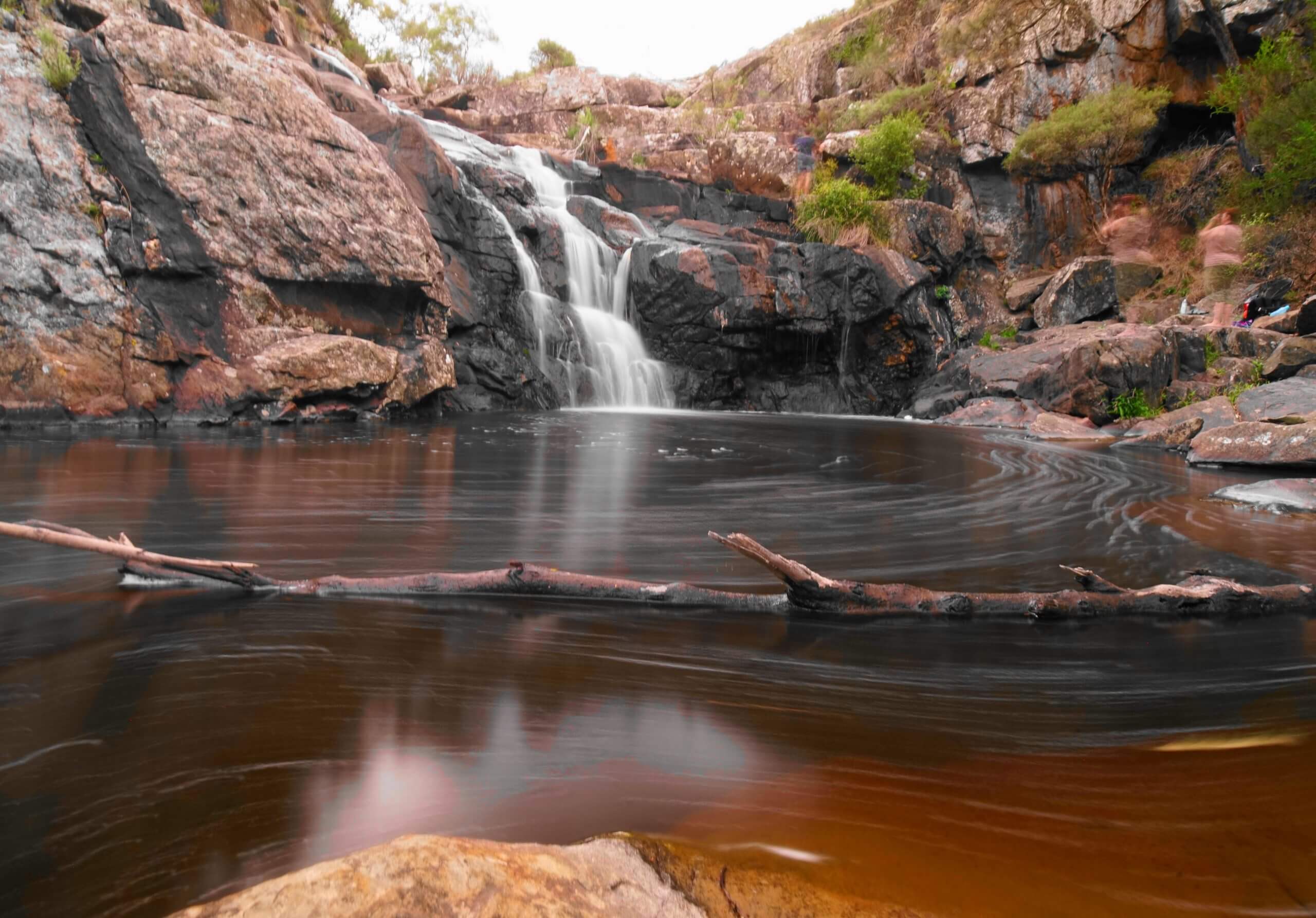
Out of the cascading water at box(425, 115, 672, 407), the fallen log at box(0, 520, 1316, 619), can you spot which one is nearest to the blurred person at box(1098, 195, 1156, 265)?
the cascading water at box(425, 115, 672, 407)

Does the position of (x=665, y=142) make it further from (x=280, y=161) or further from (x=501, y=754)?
(x=501, y=754)

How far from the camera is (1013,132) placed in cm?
1947

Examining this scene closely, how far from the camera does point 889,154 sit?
61.7 ft

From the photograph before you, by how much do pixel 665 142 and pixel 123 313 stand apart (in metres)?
15.8

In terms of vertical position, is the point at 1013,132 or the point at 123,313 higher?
the point at 1013,132

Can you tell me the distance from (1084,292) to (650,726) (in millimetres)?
17561

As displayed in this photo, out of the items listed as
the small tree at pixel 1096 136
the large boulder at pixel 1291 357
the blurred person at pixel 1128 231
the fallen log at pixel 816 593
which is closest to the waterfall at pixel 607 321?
the large boulder at pixel 1291 357

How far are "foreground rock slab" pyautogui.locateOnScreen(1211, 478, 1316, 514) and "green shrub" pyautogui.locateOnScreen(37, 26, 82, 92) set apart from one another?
14184mm

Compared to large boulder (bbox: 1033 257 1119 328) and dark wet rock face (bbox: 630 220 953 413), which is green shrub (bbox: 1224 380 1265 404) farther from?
dark wet rock face (bbox: 630 220 953 413)

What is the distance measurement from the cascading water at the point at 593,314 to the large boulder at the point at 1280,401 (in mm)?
10566

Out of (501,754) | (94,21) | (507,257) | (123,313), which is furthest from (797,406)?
(501,754)

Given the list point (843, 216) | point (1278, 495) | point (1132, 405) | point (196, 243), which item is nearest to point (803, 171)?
point (843, 216)

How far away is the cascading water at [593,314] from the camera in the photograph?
14.5 metres

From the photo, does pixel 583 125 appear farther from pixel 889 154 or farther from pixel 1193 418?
pixel 1193 418
